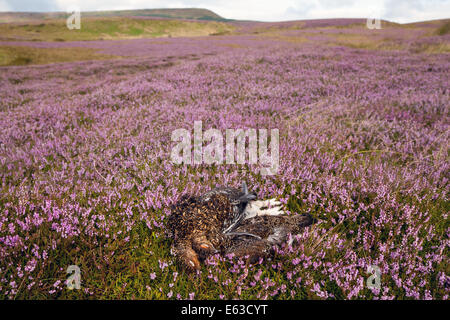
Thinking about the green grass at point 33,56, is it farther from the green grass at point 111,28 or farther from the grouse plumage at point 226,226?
the green grass at point 111,28

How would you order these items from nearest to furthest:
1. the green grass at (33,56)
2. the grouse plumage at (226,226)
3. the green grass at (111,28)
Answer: the grouse plumage at (226,226) → the green grass at (33,56) → the green grass at (111,28)

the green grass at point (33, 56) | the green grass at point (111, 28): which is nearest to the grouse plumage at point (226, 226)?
the green grass at point (33, 56)

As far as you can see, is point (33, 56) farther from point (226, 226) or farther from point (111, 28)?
point (111, 28)

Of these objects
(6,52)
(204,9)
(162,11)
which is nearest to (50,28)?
(6,52)

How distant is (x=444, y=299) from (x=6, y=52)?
27012mm

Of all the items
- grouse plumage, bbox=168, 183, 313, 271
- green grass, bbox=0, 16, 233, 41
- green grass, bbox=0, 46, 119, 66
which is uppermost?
green grass, bbox=0, 16, 233, 41

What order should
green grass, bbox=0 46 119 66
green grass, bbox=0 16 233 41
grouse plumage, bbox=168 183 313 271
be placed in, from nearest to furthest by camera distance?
grouse plumage, bbox=168 183 313 271 → green grass, bbox=0 46 119 66 → green grass, bbox=0 16 233 41

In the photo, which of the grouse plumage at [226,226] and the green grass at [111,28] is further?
the green grass at [111,28]

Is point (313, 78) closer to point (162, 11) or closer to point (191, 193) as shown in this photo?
point (191, 193)

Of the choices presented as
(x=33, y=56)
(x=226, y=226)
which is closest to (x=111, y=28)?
(x=33, y=56)

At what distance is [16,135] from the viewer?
13.7ft

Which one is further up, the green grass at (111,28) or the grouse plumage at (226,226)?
the green grass at (111,28)

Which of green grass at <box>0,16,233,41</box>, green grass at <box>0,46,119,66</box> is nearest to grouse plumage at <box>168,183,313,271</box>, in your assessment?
green grass at <box>0,46,119,66</box>

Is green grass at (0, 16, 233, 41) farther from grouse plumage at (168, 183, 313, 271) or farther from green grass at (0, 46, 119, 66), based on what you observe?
grouse plumage at (168, 183, 313, 271)
